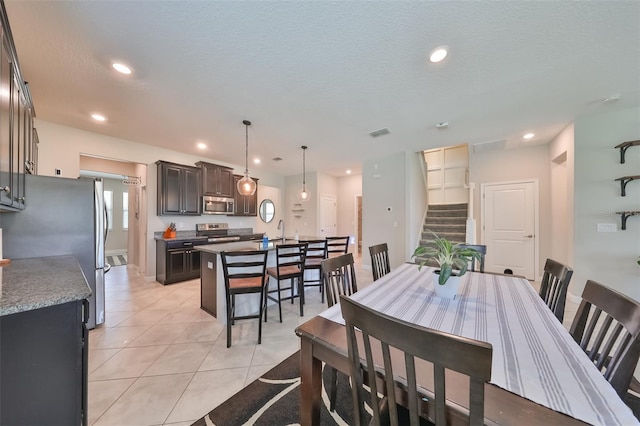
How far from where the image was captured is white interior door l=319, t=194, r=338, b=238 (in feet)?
23.4

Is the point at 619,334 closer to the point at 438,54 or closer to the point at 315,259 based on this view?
the point at 438,54

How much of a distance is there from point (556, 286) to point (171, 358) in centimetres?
308

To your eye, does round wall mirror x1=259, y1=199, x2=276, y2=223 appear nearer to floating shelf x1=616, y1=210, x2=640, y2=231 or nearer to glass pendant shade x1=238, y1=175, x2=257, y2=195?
glass pendant shade x1=238, y1=175, x2=257, y2=195

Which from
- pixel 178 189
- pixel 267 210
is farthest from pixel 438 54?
pixel 267 210

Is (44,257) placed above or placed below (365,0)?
below

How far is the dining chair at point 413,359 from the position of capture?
0.54 m

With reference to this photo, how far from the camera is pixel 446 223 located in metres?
5.58

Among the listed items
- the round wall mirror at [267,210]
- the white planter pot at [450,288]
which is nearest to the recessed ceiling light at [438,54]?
the white planter pot at [450,288]

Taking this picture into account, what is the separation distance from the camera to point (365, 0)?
154 cm

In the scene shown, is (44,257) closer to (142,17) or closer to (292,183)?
(142,17)

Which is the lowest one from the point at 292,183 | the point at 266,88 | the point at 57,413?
the point at 57,413

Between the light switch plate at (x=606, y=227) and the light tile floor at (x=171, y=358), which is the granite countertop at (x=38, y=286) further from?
the light switch plate at (x=606, y=227)

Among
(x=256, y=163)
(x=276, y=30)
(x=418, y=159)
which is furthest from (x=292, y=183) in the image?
(x=276, y=30)

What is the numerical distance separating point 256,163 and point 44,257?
14.2 feet
